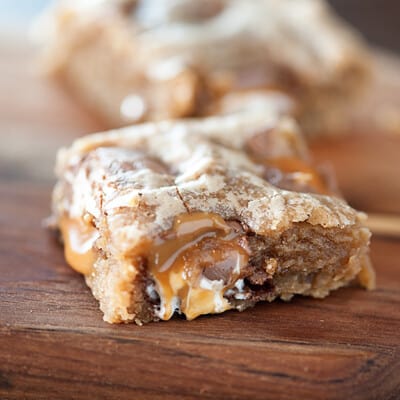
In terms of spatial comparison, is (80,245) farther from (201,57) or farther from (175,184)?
(201,57)

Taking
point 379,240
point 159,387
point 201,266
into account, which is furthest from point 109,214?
point 379,240

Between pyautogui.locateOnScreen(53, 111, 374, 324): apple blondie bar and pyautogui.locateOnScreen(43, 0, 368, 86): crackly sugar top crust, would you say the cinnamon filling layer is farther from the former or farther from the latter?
pyautogui.locateOnScreen(43, 0, 368, 86): crackly sugar top crust

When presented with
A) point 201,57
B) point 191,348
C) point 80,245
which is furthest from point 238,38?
point 191,348

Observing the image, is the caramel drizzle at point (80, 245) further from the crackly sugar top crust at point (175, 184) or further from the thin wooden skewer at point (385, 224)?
the thin wooden skewer at point (385, 224)

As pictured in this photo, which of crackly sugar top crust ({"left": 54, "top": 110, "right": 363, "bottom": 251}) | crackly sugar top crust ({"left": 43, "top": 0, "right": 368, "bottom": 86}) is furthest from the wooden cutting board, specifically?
crackly sugar top crust ({"left": 43, "top": 0, "right": 368, "bottom": 86})

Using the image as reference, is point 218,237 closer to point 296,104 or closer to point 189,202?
point 189,202

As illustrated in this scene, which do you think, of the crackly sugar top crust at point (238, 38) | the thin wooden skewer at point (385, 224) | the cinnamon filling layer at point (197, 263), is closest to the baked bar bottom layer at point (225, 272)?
the cinnamon filling layer at point (197, 263)
